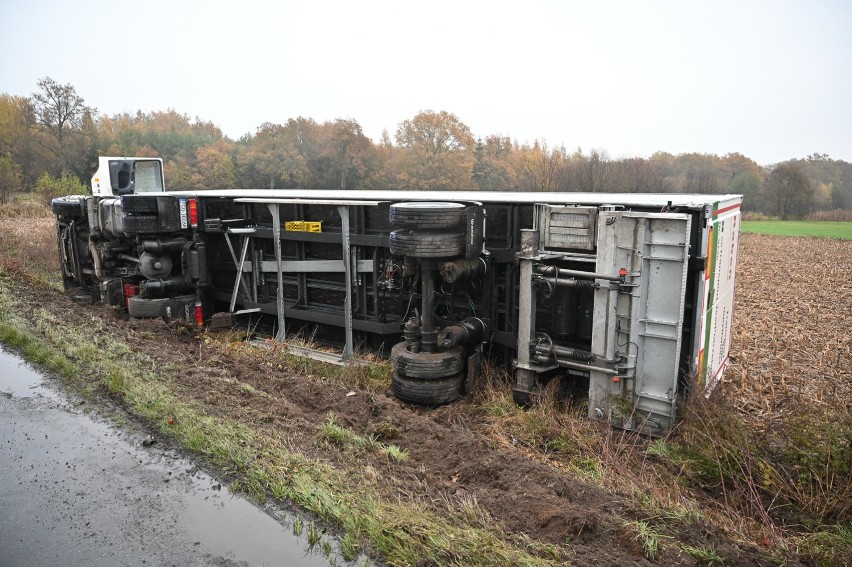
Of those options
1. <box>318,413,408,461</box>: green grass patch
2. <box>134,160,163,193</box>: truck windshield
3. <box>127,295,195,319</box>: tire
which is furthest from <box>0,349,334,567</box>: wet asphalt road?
<box>134,160,163,193</box>: truck windshield

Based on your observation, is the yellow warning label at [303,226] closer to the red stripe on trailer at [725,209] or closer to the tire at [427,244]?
the tire at [427,244]

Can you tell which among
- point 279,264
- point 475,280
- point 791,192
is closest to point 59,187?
point 279,264

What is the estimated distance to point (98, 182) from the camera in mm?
15359

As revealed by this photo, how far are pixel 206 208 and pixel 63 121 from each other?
49595mm

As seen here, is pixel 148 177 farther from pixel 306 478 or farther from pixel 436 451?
pixel 306 478

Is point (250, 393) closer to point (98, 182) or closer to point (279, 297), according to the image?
point (279, 297)

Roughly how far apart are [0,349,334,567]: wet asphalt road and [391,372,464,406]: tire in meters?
2.83

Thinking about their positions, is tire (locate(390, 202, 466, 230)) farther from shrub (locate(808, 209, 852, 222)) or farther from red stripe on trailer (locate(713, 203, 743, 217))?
shrub (locate(808, 209, 852, 222))

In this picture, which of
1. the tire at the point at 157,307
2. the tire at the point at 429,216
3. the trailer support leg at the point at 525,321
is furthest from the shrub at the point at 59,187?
the trailer support leg at the point at 525,321

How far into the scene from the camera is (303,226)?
9.89 metres

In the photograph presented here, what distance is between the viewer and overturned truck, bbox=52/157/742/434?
6.45 m

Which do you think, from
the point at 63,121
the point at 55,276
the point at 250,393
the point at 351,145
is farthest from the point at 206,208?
the point at 63,121

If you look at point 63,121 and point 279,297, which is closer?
point 279,297

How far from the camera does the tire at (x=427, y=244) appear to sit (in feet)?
23.4
